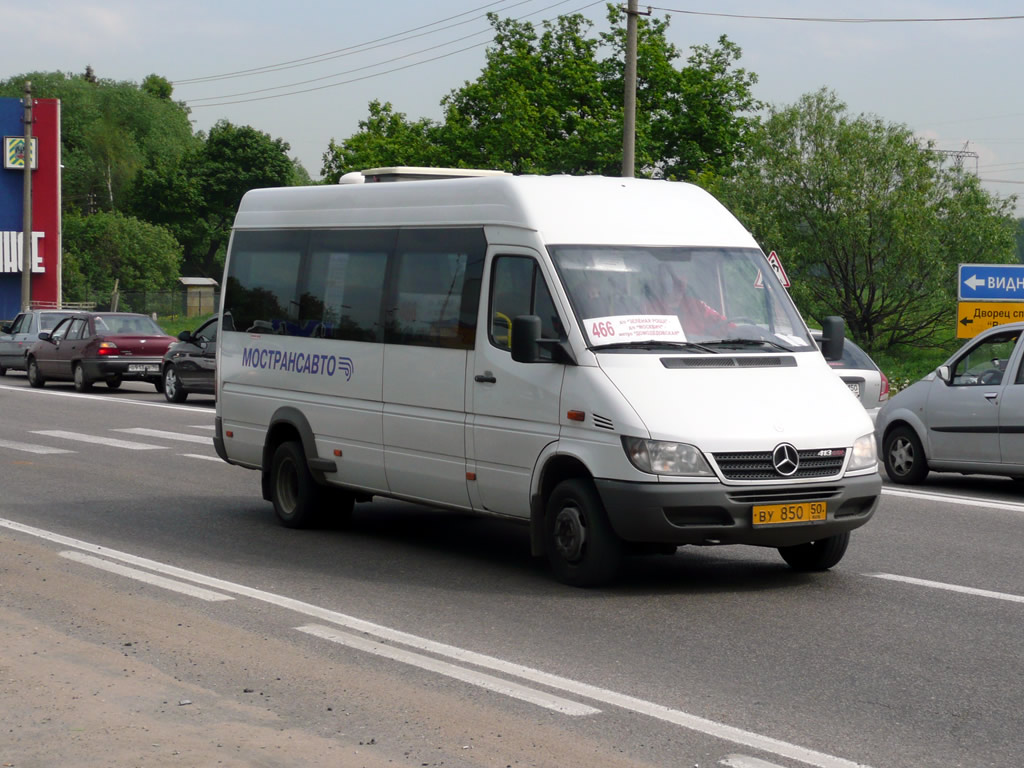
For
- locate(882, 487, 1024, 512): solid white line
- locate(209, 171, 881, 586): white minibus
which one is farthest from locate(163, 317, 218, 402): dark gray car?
locate(209, 171, 881, 586): white minibus

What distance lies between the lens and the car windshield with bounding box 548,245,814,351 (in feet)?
28.8

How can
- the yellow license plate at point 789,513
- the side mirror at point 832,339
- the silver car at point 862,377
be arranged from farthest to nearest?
the silver car at point 862,377, the side mirror at point 832,339, the yellow license plate at point 789,513

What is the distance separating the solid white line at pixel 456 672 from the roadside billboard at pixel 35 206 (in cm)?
5231

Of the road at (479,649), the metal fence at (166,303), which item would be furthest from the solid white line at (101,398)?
the metal fence at (166,303)

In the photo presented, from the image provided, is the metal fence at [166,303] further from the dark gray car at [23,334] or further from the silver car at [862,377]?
the silver car at [862,377]

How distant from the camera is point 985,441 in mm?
14000

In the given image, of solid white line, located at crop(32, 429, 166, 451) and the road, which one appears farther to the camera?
solid white line, located at crop(32, 429, 166, 451)

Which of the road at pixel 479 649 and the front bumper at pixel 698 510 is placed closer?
the road at pixel 479 649

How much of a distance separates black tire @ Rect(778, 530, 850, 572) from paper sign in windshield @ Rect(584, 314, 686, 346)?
61.5 inches

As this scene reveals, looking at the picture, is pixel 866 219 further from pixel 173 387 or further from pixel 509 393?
pixel 509 393

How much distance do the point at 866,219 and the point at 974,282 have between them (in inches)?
568

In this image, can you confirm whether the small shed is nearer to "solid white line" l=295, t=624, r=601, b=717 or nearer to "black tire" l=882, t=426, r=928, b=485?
"black tire" l=882, t=426, r=928, b=485

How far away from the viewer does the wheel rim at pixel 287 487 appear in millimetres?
11359

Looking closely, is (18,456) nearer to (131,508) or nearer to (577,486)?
(131,508)
